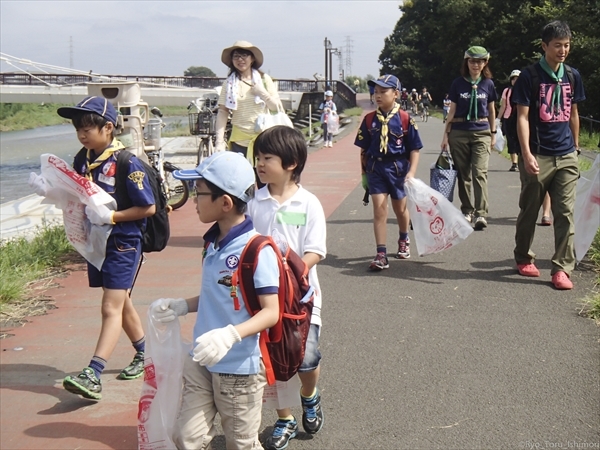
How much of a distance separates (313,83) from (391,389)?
5711 centimetres

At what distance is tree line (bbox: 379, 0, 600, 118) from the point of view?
25.2m

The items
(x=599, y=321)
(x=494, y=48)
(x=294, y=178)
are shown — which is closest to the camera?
(x=294, y=178)

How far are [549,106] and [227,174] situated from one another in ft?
13.5

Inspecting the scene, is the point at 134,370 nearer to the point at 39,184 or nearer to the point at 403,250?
the point at 39,184

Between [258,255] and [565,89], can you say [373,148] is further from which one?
[258,255]

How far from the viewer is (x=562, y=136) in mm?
6461

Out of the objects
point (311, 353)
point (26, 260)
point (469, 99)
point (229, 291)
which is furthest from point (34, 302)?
point (469, 99)

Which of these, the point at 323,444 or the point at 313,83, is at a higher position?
the point at 313,83

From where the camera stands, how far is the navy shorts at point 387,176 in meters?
7.14

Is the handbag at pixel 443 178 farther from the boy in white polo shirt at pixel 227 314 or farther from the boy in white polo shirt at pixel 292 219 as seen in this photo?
the boy in white polo shirt at pixel 227 314

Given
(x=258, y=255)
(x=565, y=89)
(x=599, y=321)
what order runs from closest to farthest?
1. (x=258, y=255)
2. (x=599, y=321)
3. (x=565, y=89)

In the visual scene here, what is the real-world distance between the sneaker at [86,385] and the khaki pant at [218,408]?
1.29m

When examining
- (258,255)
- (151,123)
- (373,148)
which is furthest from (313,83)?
(258,255)

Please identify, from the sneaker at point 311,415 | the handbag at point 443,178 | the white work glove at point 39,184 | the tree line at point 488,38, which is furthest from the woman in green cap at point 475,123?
the tree line at point 488,38
